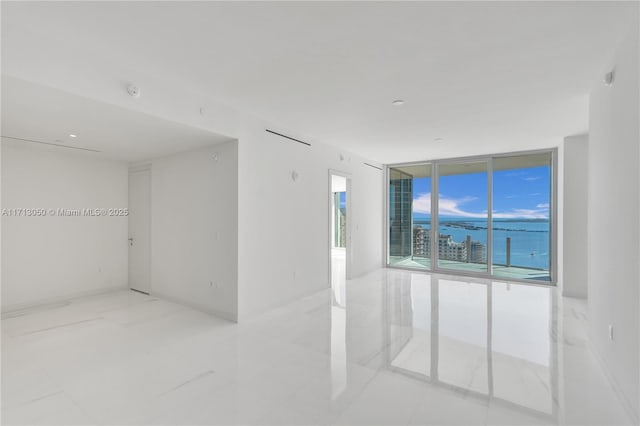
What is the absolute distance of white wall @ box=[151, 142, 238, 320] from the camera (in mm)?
4055

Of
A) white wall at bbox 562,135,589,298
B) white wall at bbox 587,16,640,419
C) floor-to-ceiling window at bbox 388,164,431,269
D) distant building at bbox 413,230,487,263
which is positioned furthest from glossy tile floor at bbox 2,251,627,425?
floor-to-ceiling window at bbox 388,164,431,269

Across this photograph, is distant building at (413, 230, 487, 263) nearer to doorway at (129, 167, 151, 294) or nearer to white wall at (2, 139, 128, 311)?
doorway at (129, 167, 151, 294)

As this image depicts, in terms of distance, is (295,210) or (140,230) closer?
(295,210)

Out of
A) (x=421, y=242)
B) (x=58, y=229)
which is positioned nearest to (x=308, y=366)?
(x=58, y=229)

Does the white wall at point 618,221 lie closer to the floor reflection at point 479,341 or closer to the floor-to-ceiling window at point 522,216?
the floor reflection at point 479,341

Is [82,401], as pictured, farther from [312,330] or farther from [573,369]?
[573,369]

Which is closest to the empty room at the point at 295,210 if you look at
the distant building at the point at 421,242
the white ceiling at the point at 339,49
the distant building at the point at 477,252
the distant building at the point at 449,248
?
the white ceiling at the point at 339,49

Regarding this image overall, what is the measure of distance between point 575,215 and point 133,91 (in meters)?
7.01

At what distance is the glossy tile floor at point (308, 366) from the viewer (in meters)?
2.13

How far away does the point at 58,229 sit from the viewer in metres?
4.91

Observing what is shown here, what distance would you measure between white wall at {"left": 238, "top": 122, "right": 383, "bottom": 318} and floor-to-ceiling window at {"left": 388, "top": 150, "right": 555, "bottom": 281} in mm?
2316

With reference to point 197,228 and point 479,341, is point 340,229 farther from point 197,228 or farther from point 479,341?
point 479,341

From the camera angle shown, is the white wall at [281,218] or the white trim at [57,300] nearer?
the white wall at [281,218]

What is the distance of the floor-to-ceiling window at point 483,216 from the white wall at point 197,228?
5060 millimetres
